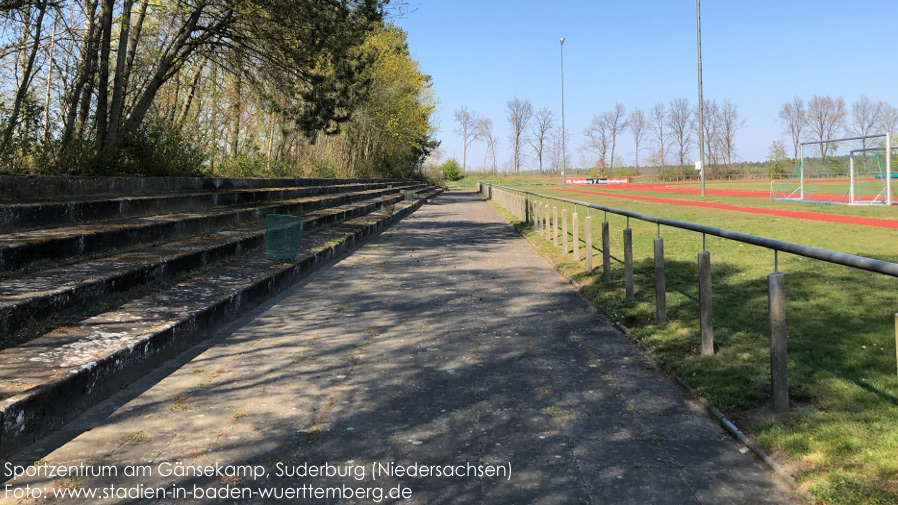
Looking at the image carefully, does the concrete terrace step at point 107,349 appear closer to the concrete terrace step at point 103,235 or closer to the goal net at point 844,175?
the concrete terrace step at point 103,235

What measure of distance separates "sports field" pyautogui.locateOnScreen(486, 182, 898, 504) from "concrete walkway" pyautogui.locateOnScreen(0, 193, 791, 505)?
0.24 m

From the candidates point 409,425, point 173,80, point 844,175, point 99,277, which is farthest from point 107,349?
point 844,175

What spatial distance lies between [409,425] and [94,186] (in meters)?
6.67

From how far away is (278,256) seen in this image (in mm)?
9008

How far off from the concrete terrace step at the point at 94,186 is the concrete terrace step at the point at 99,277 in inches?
53.1

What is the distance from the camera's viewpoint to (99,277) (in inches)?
211

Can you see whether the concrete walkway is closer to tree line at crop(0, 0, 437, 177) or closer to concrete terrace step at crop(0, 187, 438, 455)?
concrete terrace step at crop(0, 187, 438, 455)

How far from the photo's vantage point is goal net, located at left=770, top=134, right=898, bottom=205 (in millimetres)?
25606

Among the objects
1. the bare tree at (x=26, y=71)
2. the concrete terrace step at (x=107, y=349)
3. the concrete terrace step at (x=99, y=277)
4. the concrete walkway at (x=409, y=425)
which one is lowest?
the concrete walkway at (x=409, y=425)

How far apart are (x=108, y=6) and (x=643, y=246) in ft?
32.0

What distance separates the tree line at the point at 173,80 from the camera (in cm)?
893

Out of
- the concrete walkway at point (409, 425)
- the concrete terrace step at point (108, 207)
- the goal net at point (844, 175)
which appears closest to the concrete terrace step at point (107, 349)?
the concrete walkway at point (409, 425)

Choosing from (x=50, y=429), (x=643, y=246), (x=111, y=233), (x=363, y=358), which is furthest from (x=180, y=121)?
(x=50, y=429)

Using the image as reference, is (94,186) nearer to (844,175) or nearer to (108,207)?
(108,207)
